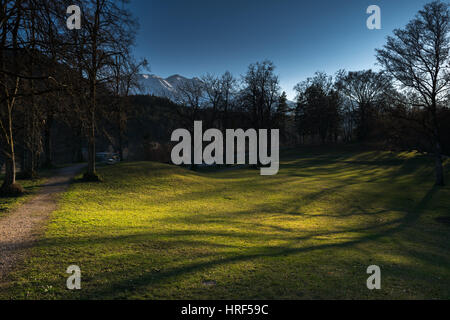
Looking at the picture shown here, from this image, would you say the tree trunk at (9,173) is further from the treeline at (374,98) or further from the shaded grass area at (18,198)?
the treeline at (374,98)

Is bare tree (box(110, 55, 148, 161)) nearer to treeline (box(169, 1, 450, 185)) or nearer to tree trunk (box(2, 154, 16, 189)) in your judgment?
tree trunk (box(2, 154, 16, 189))

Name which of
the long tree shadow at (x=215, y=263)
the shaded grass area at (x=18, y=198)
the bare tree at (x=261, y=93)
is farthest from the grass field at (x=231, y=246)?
the bare tree at (x=261, y=93)

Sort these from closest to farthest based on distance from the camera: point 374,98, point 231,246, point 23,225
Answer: point 231,246
point 23,225
point 374,98

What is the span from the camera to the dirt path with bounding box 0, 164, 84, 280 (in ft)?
18.5

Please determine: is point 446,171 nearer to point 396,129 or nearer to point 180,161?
point 396,129

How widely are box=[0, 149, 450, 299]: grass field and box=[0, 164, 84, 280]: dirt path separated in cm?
37

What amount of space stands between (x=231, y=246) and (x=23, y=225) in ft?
22.5

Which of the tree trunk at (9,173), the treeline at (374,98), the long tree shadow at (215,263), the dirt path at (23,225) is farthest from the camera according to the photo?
the treeline at (374,98)

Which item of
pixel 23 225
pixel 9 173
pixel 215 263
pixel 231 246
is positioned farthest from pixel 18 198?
pixel 215 263

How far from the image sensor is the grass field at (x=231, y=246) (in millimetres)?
4496

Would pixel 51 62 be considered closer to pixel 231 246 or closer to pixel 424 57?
pixel 231 246

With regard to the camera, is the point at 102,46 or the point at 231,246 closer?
the point at 231,246

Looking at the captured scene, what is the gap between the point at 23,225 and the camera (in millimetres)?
8070

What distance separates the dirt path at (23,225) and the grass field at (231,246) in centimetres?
37
